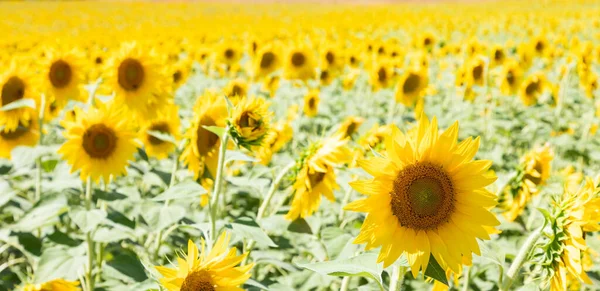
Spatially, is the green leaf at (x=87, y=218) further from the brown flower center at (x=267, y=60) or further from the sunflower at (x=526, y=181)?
the brown flower center at (x=267, y=60)

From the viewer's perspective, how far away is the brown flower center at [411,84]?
4.48 meters

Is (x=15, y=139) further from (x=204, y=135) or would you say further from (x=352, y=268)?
(x=352, y=268)

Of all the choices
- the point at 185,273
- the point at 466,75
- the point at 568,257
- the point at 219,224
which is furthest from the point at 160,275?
the point at 466,75

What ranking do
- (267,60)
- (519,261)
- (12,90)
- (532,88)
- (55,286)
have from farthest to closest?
(267,60), (532,88), (12,90), (55,286), (519,261)

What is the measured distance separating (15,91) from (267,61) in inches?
108

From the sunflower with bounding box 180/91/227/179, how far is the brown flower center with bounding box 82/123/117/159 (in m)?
0.39

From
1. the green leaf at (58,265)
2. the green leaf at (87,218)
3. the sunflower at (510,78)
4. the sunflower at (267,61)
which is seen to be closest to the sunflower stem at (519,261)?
the green leaf at (87,218)

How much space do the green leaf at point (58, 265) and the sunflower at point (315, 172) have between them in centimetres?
99

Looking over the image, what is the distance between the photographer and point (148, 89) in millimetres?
2998

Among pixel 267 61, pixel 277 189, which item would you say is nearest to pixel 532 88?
pixel 267 61

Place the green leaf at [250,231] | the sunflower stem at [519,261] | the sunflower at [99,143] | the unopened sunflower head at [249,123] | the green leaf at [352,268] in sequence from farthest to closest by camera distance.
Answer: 1. the sunflower at [99,143]
2. the unopened sunflower head at [249,123]
3. the green leaf at [250,231]
4. the sunflower stem at [519,261]
5. the green leaf at [352,268]

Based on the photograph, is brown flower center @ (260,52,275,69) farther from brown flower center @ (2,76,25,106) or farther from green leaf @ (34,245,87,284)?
green leaf @ (34,245,87,284)

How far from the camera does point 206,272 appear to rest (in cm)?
139

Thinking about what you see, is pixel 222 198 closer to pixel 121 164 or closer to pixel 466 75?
pixel 121 164
